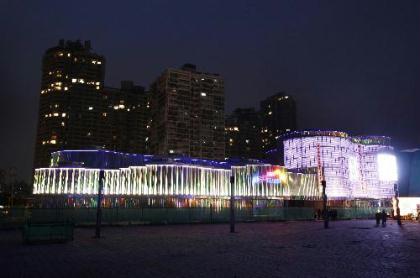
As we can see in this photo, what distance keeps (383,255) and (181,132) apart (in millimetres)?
127510

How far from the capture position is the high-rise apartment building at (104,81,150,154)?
178 m

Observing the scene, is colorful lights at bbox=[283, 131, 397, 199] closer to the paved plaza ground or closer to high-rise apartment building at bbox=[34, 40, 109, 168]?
the paved plaza ground

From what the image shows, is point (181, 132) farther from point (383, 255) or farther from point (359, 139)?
point (383, 255)

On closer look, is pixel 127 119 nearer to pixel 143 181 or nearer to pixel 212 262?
pixel 143 181

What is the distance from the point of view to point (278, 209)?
2064 inches

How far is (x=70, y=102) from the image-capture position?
162 m

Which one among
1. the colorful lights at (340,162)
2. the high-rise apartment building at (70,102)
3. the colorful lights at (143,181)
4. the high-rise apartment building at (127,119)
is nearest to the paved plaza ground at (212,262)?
the colorful lights at (143,181)

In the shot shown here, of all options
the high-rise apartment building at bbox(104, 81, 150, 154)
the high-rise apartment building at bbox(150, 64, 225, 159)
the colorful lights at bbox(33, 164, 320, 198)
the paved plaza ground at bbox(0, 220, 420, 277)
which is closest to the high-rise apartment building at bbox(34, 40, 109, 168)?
the high-rise apartment building at bbox(104, 81, 150, 154)

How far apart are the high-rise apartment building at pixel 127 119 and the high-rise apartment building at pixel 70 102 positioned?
8.19 m

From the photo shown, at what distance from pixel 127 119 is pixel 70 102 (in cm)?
3087

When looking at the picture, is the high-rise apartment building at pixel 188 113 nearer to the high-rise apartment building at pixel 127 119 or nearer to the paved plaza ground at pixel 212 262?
the high-rise apartment building at pixel 127 119

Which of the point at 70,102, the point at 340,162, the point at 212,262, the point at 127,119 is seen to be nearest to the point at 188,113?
the point at 127,119

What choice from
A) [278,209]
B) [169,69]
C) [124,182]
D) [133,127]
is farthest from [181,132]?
[278,209]

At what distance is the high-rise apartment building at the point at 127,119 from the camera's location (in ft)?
584
